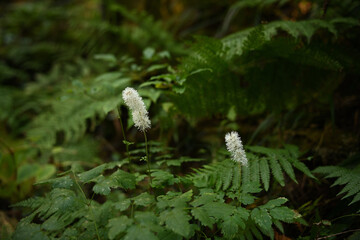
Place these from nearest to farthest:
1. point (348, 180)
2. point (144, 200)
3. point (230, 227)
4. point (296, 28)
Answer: point (230, 227), point (144, 200), point (348, 180), point (296, 28)

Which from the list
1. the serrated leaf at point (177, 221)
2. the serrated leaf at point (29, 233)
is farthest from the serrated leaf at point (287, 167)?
the serrated leaf at point (29, 233)

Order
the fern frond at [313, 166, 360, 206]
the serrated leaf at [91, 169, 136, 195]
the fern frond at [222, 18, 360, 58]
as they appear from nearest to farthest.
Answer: the serrated leaf at [91, 169, 136, 195] < the fern frond at [313, 166, 360, 206] < the fern frond at [222, 18, 360, 58]

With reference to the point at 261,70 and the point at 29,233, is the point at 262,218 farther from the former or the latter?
the point at 261,70

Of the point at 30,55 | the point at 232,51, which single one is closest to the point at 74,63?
the point at 30,55

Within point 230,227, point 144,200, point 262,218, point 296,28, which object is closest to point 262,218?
point 262,218

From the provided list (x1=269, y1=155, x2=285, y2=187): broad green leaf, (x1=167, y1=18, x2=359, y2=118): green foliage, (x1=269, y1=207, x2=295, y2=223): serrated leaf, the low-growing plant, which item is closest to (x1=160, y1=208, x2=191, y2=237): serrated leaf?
the low-growing plant

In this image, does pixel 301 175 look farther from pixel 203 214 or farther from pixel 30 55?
pixel 30 55

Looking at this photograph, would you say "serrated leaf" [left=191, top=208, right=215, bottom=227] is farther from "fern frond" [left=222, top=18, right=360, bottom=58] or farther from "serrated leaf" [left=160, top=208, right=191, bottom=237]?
"fern frond" [left=222, top=18, right=360, bottom=58]

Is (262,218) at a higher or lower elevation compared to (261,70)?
lower

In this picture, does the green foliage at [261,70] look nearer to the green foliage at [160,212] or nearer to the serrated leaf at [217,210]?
the green foliage at [160,212]
